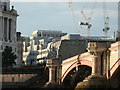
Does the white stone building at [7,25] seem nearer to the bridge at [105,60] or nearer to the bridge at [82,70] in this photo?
the bridge at [82,70]

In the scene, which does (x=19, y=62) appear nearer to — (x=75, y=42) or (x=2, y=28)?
(x=2, y=28)

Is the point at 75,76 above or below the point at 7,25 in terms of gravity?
below

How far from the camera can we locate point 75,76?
89.5 meters

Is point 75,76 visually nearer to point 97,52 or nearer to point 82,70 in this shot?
point 82,70

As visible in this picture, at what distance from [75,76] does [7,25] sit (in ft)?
197

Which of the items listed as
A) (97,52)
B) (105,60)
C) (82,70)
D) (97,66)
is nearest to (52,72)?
(82,70)

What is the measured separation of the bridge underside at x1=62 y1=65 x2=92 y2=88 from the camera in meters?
87.2

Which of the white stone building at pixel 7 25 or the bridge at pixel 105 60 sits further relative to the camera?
the white stone building at pixel 7 25

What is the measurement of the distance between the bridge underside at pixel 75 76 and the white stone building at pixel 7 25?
54.7 metres

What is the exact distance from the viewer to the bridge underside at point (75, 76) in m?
87.2

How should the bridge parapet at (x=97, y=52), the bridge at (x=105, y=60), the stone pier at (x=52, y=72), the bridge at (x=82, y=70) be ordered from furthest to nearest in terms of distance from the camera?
the stone pier at (x=52, y=72)
the bridge parapet at (x=97, y=52)
the bridge at (x=82, y=70)
the bridge at (x=105, y=60)

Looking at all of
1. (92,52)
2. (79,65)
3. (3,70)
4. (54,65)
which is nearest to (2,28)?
(3,70)

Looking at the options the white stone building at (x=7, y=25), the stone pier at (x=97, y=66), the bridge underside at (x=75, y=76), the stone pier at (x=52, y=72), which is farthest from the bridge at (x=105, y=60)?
the white stone building at (x=7, y=25)

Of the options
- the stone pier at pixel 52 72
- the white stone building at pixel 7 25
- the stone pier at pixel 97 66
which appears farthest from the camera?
the white stone building at pixel 7 25
